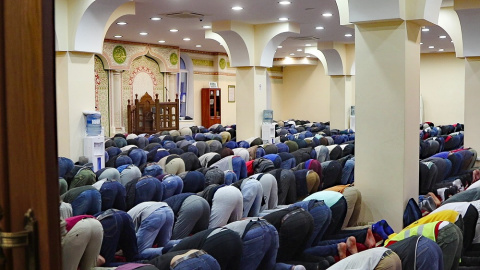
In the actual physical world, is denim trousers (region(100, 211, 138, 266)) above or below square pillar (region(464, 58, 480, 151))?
below

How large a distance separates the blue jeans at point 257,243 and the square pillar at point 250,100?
910 centimetres

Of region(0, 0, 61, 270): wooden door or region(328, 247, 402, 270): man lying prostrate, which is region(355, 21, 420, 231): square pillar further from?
region(0, 0, 61, 270): wooden door

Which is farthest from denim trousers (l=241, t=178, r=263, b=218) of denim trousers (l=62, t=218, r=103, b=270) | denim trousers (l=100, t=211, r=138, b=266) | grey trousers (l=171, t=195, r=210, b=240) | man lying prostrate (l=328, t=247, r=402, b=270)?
man lying prostrate (l=328, t=247, r=402, b=270)

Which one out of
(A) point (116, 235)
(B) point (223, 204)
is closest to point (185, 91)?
→ (B) point (223, 204)

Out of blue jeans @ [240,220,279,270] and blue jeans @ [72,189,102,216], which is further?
blue jeans @ [72,189,102,216]

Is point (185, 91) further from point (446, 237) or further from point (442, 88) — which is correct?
point (446, 237)

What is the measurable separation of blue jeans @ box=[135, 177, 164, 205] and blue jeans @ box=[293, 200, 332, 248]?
1962mm

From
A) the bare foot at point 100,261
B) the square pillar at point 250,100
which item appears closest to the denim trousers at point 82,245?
the bare foot at point 100,261

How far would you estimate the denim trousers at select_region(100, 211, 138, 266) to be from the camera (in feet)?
15.1

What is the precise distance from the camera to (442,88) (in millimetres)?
22453

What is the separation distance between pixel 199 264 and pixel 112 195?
280 cm

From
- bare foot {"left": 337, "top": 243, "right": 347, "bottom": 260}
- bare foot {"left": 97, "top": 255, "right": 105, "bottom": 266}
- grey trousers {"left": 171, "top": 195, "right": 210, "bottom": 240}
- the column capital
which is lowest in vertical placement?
Answer: bare foot {"left": 337, "top": 243, "right": 347, "bottom": 260}

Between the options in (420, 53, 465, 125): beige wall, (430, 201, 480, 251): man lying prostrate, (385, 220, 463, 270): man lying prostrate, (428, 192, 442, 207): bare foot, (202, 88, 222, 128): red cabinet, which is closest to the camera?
(385, 220, 463, 270): man lying prostrate

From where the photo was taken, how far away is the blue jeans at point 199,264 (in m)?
3.60
